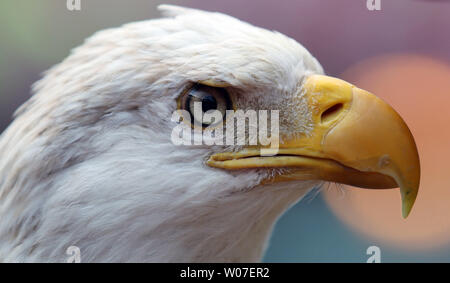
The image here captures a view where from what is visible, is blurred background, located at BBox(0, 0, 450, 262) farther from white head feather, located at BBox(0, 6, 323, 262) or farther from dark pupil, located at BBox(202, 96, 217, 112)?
dark pupil, located at BBox(202, 96, 217, 112)

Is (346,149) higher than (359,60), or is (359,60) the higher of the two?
(359,60)

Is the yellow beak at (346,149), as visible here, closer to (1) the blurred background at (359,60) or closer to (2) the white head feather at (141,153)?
(2) the white head feather at (141,153)

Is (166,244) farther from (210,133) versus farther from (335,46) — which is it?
(335,46)

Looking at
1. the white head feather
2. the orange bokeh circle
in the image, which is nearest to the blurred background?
the orange bokeh circle

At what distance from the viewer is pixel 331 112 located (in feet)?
3.25

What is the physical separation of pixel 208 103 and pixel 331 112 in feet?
0.90

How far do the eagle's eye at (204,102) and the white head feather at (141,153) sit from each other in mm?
23

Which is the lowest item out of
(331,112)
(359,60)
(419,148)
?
(419,148)

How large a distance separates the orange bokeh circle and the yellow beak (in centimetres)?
29

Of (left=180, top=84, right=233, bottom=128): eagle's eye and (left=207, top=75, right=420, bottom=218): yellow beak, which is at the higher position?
(left=180, top=84, right=233, bottom=128): eagle's eye

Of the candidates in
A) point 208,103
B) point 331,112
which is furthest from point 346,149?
point 208,103

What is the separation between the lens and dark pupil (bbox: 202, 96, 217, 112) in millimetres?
991

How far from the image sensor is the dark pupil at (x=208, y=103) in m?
0.99

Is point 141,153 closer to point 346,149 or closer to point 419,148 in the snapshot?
point 346,149
